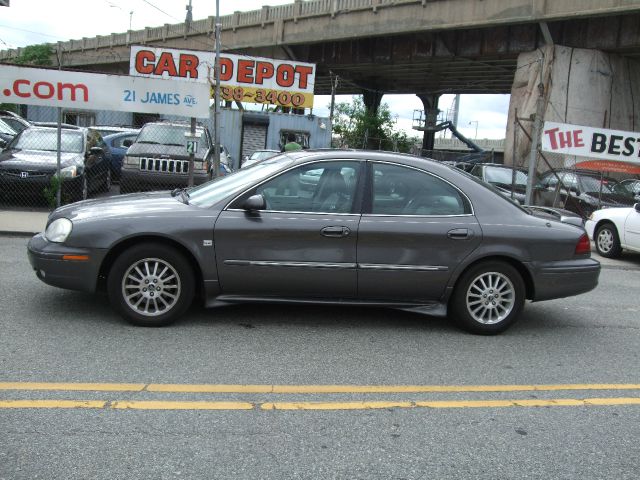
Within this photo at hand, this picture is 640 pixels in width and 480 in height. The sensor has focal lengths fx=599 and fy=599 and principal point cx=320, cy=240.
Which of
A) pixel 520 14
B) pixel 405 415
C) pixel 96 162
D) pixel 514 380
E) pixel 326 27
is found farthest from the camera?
pixel 326 27

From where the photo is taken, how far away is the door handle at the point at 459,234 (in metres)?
5.32

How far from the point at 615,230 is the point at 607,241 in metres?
0.28

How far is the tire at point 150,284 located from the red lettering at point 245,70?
20.8 m

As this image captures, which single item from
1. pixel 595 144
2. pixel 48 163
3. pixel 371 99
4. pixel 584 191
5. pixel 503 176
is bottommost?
pixel 48 163

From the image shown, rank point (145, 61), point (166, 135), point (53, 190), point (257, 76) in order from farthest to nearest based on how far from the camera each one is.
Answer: point (257, 76)
point (145, 61)
point (166, 135)
point (53, 190)

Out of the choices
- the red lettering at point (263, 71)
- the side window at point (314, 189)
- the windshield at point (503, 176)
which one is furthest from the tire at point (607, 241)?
the red lettering at point (263, 71)

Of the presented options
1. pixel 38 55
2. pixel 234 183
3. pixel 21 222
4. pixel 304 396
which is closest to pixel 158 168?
pixel 21 222

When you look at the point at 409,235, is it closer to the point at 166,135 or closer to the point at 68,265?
the point at 68,265

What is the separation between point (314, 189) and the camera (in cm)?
534

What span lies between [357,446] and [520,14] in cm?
2532

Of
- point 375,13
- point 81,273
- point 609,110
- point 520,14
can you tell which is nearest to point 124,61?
point 375,13

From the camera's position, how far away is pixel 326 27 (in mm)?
33938

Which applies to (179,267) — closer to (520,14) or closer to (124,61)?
(520,14)

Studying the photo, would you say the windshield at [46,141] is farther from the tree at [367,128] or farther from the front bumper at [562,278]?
the tree at [367,128]
